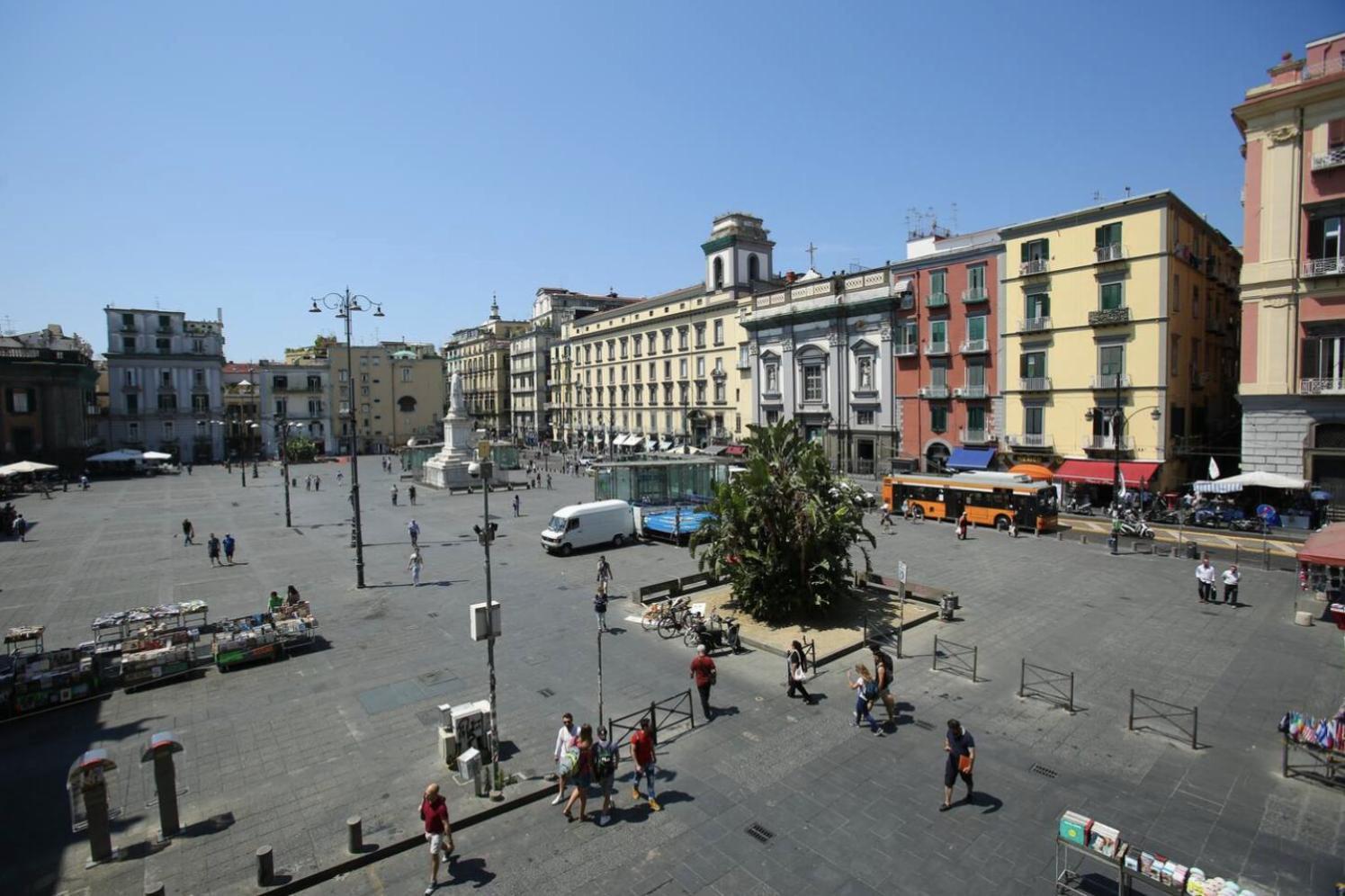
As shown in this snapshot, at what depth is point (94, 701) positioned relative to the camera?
14.6 metres

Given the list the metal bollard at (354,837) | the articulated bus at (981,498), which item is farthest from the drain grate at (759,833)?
the articulated bus at (981,498)

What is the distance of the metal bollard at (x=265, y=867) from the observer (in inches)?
338

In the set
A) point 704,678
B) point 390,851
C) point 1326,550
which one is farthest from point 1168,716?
point 390,851

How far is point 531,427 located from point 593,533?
7186cm

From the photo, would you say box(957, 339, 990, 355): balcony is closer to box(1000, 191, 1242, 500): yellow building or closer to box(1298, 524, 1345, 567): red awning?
box(1000, 191, 1242, 500): yellow building

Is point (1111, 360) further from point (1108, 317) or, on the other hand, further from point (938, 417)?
point (938, 417)

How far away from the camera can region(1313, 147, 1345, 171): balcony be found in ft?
90.6

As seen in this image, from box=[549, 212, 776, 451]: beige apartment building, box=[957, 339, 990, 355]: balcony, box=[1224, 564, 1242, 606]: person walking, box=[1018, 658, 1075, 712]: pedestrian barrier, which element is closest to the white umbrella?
box=[549, 212, 776, 451]: beige apartment building

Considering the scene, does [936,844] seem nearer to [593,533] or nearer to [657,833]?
[657,833]

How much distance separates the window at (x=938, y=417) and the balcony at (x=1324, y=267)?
60.8ft

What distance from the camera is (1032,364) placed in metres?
39.3

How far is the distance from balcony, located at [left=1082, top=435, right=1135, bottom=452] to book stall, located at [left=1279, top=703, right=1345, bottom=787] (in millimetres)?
27967

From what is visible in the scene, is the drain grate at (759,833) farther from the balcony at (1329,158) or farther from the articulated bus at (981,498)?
the balcony at (1329,158)

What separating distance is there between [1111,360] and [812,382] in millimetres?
21230
